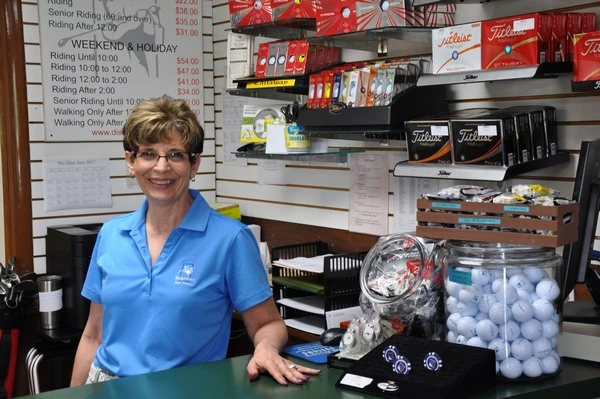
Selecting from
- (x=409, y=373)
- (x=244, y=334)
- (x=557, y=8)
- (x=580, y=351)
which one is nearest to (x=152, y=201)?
(x=409, y=373)

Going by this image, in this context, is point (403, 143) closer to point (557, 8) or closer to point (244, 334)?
point (557, 8)

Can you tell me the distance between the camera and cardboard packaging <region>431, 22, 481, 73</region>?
302 cm

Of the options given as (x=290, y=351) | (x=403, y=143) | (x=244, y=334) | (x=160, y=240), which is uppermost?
(x=403, y=143)

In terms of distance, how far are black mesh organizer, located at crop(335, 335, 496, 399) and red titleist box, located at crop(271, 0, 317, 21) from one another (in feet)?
6.28

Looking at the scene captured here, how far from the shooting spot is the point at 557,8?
3180mm

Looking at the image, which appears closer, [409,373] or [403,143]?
[409,373]

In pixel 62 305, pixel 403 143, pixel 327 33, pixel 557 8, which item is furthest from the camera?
pixel 62 305

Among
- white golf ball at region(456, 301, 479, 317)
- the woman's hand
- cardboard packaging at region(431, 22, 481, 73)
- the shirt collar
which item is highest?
cardboard packaging at region(431, 22, 481, 73)

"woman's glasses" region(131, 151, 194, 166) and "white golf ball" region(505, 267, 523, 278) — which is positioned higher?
"woman's glasses" region(131, 151, 194, 166)

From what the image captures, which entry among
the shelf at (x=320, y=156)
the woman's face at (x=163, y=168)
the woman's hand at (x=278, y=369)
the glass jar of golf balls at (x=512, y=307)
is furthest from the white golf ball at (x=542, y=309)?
the shelf at (x=320, y=156)

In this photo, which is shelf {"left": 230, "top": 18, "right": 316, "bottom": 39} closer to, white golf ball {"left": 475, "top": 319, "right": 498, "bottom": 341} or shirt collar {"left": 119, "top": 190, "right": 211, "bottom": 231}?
shirt collar {"left": 119, "top": 190, "right": 211, "bottom": 231}

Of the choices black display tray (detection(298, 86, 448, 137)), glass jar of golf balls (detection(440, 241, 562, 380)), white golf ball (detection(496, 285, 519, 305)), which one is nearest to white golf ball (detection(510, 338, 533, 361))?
glass jar of golf balls (detection(440, 241, 562, 380))

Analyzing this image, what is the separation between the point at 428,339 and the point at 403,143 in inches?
62.9

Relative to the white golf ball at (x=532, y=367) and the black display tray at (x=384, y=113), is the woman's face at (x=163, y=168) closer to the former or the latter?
the black display tray at (x=384, y=113)
